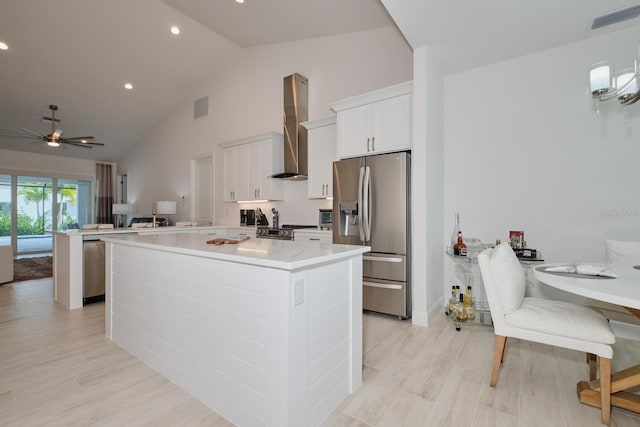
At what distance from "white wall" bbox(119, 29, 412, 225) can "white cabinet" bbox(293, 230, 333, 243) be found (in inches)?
25.9

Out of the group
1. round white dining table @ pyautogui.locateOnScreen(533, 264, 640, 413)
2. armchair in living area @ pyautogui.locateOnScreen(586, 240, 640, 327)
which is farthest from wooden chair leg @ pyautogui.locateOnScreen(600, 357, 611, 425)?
armchair in living area @ pyautogui.locateOnScreen(586, 240, 640, 327)

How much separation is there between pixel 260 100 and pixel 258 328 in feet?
15.9

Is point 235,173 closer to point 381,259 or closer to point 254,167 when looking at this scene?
point 254,167

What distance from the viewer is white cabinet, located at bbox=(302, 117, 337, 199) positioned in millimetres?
4137

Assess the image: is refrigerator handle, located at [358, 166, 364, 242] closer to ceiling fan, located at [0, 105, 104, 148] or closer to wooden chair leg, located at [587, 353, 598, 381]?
wooden chair leg, located at [587, 353, 598, 381]

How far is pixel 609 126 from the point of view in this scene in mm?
2764

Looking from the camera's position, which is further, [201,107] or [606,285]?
[201,107]

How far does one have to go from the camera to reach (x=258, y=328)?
1534mm

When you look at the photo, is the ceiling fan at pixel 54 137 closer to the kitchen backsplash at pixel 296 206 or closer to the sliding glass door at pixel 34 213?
the sliding glass door at pixel 34 213

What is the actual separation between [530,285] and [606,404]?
1.74m

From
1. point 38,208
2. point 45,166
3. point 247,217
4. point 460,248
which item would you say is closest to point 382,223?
point 460,248

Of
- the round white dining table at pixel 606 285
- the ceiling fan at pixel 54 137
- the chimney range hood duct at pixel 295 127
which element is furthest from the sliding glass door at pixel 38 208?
the round white dining table at pixel 606 285

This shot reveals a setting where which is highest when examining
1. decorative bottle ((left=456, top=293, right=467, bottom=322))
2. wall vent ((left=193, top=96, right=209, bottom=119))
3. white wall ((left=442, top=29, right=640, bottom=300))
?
wall vent ((left=193, top=96, right=209, bottom=119))

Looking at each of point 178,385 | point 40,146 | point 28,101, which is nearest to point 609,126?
point 178,385
